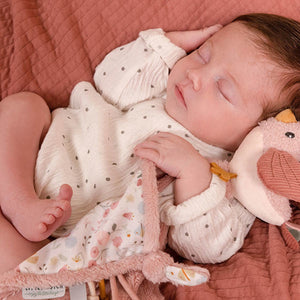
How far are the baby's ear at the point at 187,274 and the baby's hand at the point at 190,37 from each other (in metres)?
0.81

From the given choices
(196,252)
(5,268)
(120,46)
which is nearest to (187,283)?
(196,252)

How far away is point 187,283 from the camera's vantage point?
94cm

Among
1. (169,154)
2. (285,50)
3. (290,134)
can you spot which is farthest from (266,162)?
(285,50)

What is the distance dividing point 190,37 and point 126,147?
48cm

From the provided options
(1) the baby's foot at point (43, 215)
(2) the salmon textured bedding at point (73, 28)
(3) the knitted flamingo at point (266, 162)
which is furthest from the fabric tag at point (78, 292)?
(2) the salmon textured bedding at point (73, 28)

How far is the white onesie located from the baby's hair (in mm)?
253

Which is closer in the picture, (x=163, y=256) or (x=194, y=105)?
(x=163, y=256)

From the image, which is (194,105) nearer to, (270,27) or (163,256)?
(270,27)

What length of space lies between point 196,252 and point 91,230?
0.29 metres

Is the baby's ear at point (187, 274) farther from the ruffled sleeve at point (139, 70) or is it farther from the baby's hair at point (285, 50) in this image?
the ruffled sleeve at point (139, 70)

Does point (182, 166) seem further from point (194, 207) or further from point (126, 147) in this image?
point (126, 147)

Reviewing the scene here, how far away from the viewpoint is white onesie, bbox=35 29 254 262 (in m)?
1.10

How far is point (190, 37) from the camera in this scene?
4.76 ft

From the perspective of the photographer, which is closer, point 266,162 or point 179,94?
point 266,162
